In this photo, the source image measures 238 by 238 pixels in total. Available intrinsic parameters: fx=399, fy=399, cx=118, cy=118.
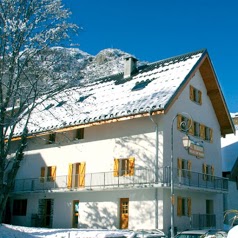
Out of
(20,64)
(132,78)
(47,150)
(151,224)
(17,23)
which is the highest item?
(132,78)

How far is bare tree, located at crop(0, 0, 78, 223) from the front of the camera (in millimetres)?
18453

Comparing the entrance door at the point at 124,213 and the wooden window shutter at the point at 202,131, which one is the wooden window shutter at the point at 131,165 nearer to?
the entrance door at the point at 124,213

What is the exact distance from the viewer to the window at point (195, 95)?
95.0 feet

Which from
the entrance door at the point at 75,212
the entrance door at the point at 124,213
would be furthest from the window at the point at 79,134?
the entrance door at the point at 124,213

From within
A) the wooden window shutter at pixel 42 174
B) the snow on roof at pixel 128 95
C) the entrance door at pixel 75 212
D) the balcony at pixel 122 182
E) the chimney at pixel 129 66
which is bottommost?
the entrance door at pixel 75 212

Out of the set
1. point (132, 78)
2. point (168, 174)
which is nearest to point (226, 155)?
point (132, 78)

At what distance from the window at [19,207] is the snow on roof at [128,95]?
5.42 meters

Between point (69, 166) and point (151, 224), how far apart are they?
8.15 m

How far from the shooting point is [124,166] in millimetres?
26281

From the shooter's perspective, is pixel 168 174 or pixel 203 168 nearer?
pixel 168 174

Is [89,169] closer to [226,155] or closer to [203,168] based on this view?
[203,168]

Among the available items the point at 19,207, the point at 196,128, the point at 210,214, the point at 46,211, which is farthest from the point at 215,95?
the point at 19,207

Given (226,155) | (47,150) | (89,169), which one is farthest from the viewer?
(226,155)

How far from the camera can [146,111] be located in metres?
24.3
